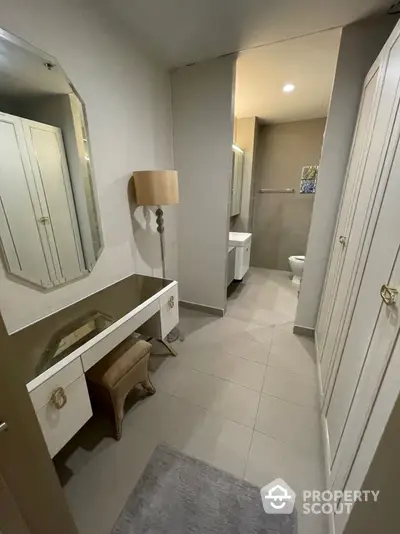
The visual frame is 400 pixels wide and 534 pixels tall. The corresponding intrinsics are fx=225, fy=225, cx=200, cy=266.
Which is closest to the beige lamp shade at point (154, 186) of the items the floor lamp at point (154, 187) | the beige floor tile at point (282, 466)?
the floor lamp at point (154, 187)

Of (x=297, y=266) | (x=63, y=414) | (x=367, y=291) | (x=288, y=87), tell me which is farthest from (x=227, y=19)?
(x=297, y=266)

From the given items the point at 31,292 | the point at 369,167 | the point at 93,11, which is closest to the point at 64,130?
the point at 93,11

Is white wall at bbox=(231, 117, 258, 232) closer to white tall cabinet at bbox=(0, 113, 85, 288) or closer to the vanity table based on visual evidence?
the vanity table

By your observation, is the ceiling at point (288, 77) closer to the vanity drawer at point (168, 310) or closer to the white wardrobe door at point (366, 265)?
the white wardrobe door at point (366, 265)

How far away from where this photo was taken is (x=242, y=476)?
3.88 ft

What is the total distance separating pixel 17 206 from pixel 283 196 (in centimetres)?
360

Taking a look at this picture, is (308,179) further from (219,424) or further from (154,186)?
(219,424)

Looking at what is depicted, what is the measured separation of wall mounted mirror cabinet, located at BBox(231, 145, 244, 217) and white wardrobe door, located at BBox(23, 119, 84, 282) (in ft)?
6.72

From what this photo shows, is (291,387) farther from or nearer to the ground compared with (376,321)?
nearer to the ground

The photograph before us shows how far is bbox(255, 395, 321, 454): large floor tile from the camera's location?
134cm

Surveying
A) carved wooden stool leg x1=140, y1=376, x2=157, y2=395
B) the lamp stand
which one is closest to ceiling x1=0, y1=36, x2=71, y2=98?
the lamp stand

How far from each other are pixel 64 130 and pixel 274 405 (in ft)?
7.28

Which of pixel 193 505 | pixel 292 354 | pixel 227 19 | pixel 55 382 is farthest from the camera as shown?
pixel 292 354

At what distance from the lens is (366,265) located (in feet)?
3.36
